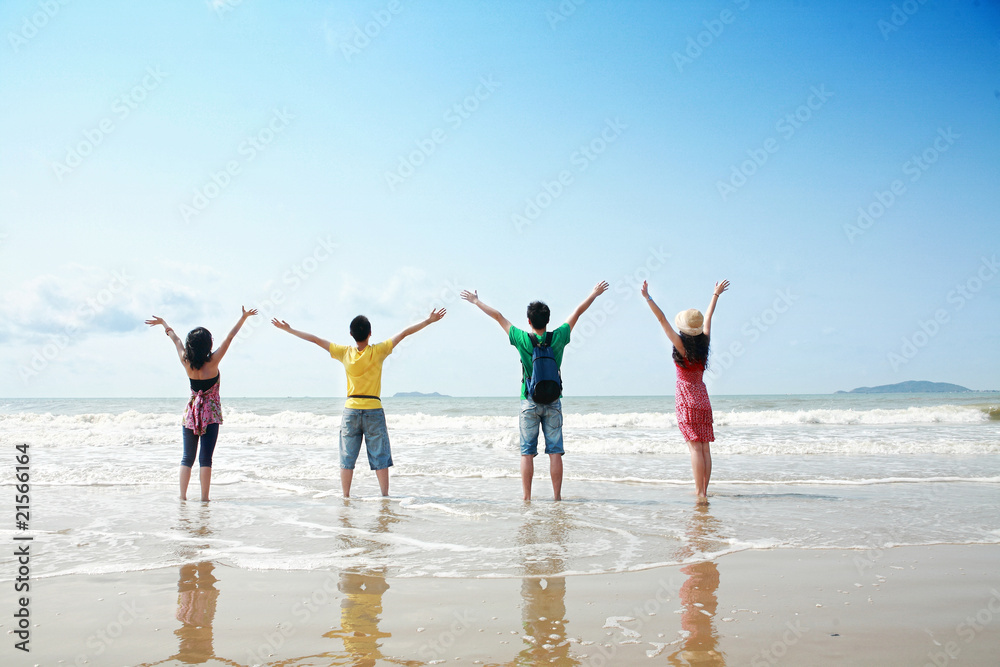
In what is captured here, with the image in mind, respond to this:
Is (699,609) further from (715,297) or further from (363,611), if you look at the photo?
(715,297)

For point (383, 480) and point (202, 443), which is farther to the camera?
point (383, 480)

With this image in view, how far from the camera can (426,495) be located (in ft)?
24.7

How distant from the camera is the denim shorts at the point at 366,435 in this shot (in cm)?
679

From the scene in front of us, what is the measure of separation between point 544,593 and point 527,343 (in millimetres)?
→ 3241

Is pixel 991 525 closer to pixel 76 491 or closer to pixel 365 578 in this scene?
pixel 365 578

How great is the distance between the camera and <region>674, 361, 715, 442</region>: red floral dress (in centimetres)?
671

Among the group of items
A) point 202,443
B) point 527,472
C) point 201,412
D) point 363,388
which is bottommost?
point 527,472

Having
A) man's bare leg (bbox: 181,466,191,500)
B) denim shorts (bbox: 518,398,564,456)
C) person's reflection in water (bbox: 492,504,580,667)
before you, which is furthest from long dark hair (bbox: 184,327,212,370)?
person's reflection in water (bbox: 492,504,580,667)

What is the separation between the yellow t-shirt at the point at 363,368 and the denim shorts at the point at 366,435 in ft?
0.31

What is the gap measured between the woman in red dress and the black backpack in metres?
1.22

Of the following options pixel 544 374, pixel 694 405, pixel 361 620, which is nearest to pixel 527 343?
pixel 544 374

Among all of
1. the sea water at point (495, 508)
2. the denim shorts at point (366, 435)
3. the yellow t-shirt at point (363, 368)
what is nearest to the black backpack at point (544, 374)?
the sea water at point (495, 508)

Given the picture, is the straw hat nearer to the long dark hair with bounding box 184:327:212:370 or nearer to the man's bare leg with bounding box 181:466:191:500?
the long dark hair with bounding box 184:327:212:370

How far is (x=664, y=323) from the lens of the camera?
6.49 m
